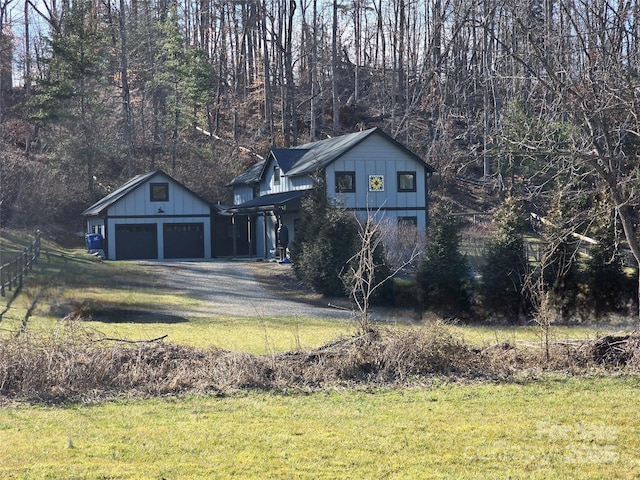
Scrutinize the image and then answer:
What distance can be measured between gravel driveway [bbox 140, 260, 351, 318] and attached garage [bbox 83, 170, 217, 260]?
10.5 ft

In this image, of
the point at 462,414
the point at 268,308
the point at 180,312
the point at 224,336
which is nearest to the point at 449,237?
the point at 268,308

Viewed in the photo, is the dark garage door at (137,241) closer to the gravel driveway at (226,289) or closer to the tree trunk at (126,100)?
the gravel driveway at (226,289)

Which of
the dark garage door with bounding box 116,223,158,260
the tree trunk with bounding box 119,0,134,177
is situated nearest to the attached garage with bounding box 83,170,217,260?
the dark garage door with bounding box 116,223,158,260

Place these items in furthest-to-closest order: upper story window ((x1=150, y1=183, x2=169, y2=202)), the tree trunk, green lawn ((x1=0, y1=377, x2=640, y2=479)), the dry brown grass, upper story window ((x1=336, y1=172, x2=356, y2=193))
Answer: the tree trunk → upper story window ((x1=150, y1=183, x2=169, y2=202)) → upper story window ((x1=336, y1=172, x2=356, y2=193)) → the dry brown grass → green lawn ((x1=0, y1=377, x2=640, y2=479))

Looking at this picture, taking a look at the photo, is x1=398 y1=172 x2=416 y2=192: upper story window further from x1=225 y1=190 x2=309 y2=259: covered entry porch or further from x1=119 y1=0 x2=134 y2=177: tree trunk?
x1=119 y1=0 x2=134 y2=177: tree trunk

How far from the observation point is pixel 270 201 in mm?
40344

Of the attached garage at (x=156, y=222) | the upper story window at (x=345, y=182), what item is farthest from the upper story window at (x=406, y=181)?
the attached garage at (x=156, y=222)

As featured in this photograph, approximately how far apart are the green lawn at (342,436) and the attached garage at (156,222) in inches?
1298

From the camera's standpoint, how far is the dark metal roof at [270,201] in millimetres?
37938

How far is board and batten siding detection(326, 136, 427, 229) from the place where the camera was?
39.0 metres

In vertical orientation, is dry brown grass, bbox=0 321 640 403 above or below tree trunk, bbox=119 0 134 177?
below

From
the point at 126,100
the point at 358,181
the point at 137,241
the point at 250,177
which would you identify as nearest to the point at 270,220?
the point at 358,181

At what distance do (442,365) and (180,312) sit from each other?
13931 millimetres

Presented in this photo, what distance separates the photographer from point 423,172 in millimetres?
40344
